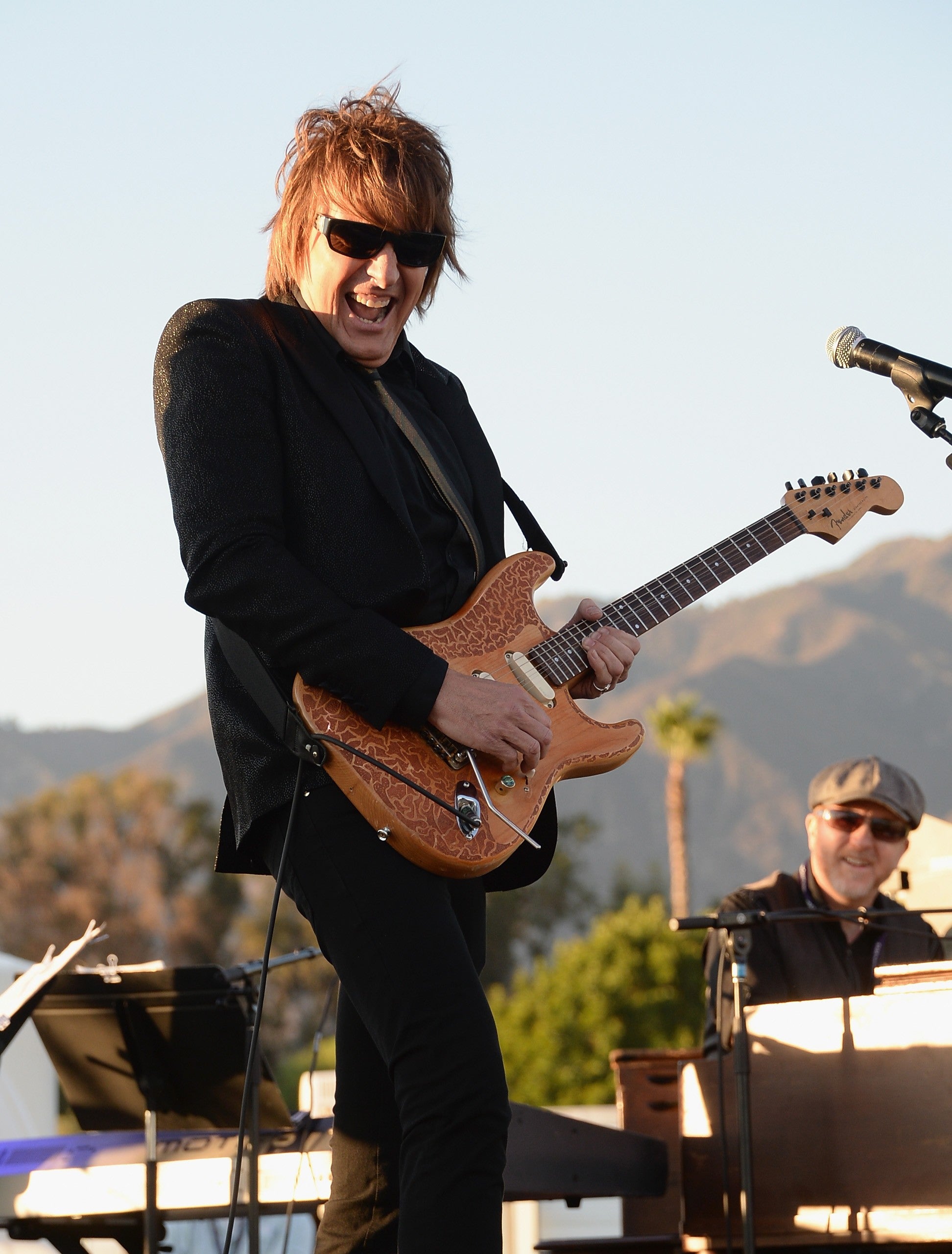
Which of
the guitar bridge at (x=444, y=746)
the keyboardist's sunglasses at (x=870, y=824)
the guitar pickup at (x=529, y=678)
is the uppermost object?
the keyboardist's sunglasses at (x=870, y=824)

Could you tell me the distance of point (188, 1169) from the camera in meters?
4.24

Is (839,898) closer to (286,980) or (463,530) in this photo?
(463,530)

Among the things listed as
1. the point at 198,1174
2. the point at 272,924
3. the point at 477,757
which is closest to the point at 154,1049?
the point at 198,1174

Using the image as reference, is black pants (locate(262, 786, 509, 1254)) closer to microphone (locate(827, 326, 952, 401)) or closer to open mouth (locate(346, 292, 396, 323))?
open mouth (locate(346, 292, 396, 323))

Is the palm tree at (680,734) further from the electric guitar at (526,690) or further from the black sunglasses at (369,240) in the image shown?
the black sunglasses at (369,240)

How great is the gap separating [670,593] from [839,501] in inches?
24.2

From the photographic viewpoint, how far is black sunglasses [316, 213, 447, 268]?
271cm

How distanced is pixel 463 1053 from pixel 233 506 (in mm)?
1000

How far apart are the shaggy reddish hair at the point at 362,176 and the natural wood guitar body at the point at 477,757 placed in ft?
2.37

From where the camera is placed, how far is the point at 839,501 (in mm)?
3533

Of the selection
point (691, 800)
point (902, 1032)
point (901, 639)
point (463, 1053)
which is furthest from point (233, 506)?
point (901, 639)

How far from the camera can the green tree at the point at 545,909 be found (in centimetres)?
5031

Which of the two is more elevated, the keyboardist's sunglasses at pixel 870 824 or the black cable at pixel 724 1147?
the keyboardist's sunglasses at pixel 870 824

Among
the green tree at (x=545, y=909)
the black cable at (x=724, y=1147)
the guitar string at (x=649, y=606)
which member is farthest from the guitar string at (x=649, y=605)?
the green tree at (x=545, y=909)
